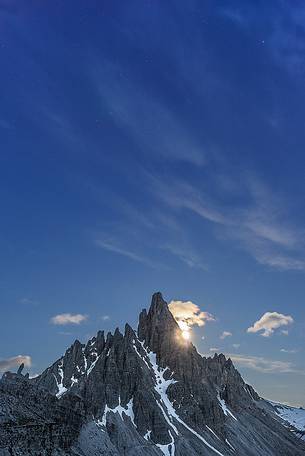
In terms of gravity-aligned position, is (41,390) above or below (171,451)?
above

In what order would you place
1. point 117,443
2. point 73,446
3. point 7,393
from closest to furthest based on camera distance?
point 7,393 < point 73,446 < point 117,443

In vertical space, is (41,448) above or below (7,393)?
below

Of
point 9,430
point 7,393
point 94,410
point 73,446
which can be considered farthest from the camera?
point 94,410

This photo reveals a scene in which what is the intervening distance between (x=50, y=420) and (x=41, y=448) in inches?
235

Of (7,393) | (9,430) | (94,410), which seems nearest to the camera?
(9,430)

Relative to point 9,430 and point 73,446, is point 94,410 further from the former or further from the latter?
point 9,430

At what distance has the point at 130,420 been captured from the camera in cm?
19725

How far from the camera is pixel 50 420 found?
198 ft

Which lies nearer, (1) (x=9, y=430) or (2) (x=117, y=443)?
(1) (x=9, y=430)

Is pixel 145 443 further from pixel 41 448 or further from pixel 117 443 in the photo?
pixel 41 448

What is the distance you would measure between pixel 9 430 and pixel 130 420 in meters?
159

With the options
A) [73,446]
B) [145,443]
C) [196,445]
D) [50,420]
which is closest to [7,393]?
[50,420]

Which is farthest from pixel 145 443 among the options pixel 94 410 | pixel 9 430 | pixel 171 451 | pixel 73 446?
pixel 9 430

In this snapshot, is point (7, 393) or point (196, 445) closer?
point (7, 393)
